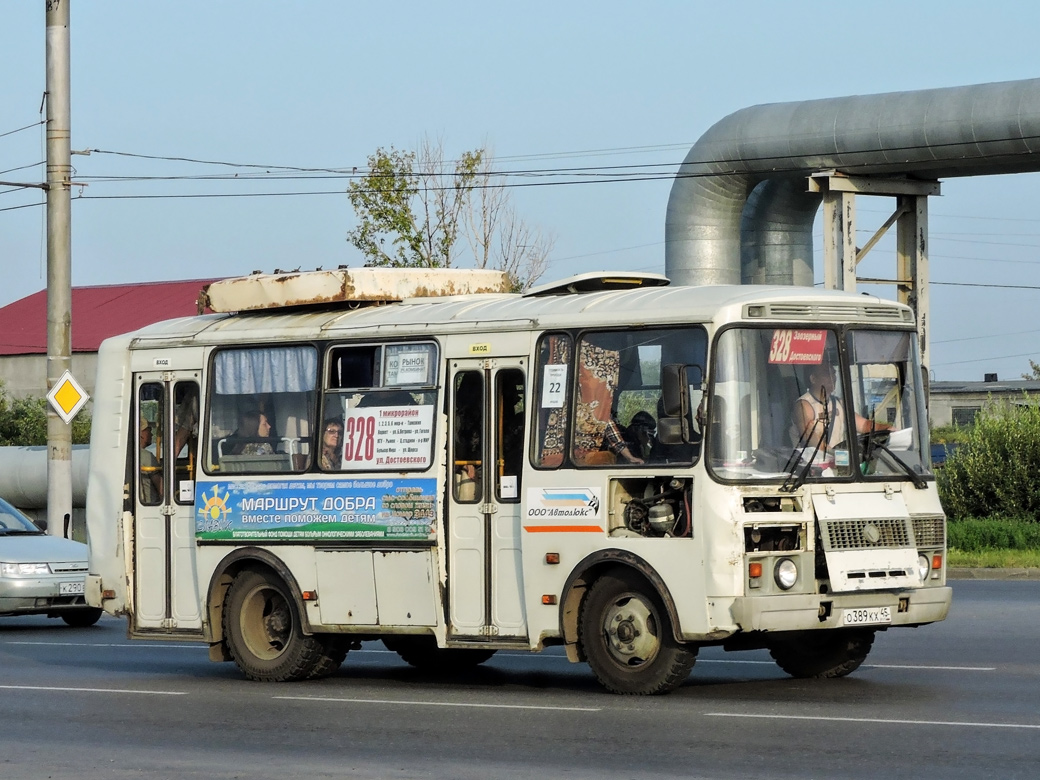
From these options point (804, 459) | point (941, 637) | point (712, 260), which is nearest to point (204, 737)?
point (804, 459)

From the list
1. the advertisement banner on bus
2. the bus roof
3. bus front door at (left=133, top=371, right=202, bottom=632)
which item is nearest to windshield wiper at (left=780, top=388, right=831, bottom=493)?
the bus roof

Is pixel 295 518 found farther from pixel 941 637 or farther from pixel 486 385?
pixel 941 637

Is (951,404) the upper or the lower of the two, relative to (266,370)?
upper

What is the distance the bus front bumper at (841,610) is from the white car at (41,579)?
10.4 m

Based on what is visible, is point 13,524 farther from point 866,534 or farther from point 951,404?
point 951,404

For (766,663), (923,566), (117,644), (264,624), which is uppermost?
(923,566)

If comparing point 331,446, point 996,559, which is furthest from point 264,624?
point 996,559

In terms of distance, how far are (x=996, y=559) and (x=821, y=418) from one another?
1473 centimetres

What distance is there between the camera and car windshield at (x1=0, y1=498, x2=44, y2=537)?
21016 millimetres

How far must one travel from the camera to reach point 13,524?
21.3 m

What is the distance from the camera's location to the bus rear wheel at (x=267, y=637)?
1344cm

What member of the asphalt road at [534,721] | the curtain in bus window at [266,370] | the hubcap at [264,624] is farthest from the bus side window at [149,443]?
the asphalt road at [534,721]

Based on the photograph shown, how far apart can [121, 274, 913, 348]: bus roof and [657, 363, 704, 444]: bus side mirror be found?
1.30ft

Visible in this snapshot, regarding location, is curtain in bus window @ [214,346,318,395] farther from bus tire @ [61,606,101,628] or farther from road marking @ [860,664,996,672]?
bus tire @ [61,606,101,628]
